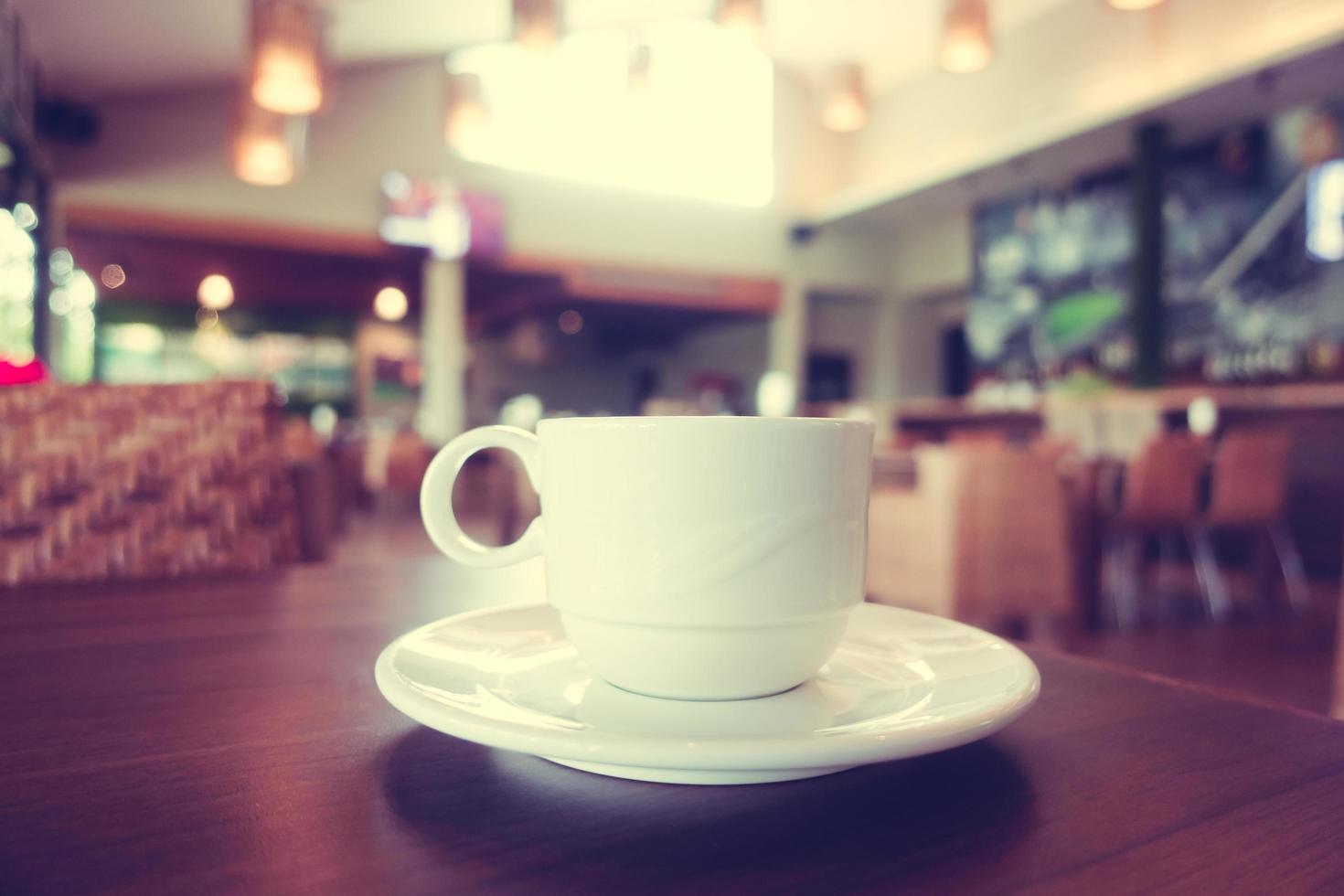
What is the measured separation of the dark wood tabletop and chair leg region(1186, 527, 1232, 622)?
4090 millimetres

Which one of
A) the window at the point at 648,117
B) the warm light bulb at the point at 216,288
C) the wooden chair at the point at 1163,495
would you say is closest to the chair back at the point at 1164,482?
the wooden chair at the point at 1163,495

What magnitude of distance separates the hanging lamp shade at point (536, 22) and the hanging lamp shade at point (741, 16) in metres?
0.77

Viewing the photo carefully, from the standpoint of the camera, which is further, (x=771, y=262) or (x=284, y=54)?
(x=771, y=262)

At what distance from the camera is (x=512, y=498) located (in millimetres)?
3459

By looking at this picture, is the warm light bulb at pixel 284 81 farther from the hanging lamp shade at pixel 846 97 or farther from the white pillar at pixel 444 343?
the white pillar at pixel 444 343

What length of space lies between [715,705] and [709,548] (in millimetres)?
76

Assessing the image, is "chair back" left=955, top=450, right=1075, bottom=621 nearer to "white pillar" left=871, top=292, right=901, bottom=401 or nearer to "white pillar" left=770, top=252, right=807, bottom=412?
"white pillar" left=770, top=252, right=807, bottom=412

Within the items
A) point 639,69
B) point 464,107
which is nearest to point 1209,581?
point 639,69

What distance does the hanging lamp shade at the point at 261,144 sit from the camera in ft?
17.1

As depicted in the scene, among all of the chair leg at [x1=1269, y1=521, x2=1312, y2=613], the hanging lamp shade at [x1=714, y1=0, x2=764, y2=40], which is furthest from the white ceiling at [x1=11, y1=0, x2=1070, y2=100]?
the chair leg at [x1=1269, y1=521, x2=1312, y2=613]

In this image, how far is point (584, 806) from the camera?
0.31 meters

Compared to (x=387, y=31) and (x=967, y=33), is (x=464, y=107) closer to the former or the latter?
Answer: (x=387, y=31)

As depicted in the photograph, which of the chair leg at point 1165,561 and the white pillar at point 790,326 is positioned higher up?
the white pillar at point 790,326

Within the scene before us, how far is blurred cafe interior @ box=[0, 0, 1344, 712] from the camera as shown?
92.4 inches
